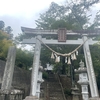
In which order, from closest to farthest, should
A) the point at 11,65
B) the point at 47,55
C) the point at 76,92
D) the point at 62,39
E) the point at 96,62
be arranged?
1. the point at 11,65
2. the point at 62,39
3. the point at 76,92
4. the point at 96,62
5. the point at 47,55

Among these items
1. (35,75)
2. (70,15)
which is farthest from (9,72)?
(70,15)

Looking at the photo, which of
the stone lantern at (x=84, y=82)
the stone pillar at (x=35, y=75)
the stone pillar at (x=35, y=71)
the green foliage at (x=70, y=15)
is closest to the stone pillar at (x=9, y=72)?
the stone pillar at (x=35, y=75)

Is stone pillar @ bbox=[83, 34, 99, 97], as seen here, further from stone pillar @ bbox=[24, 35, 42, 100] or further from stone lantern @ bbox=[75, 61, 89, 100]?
stone pillar @ bbox=[24, 35, 42, 100]

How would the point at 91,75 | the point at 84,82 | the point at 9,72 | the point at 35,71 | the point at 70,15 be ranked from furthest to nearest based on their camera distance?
1. the point at 70,15
2. the point at 84,82
3. the point at 35,71
4. the point at 91,75
5. the point at 9,72

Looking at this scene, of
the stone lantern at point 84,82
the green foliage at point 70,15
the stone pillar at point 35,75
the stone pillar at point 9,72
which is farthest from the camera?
the green foliage at point 70,15

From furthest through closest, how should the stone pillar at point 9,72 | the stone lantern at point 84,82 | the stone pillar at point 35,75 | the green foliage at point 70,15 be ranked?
the green foliage at point 70,15
the stone lantern at point 84,82
the stone pillar at point 35,75
the stone pillar at point 9,72

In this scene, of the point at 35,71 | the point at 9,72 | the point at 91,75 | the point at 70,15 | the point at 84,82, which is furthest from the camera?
the point at 70,15

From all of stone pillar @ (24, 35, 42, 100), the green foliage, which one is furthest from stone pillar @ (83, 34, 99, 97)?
the green foliage

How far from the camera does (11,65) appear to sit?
20.6ft

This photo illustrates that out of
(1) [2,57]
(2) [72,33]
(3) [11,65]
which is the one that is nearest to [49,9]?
(1) [2,57]

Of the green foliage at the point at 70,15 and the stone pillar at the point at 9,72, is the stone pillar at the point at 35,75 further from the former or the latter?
the green foliage at the point at 70,15

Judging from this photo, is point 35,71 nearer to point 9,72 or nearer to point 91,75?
point 9,72

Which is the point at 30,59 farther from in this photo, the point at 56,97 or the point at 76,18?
the point at 76,18

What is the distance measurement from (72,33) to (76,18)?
29.2ft
